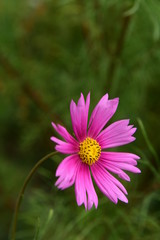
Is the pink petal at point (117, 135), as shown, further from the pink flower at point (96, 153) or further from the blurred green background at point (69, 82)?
the blurred green background at point (69, 82)

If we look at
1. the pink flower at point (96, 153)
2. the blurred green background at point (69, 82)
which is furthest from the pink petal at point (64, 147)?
the blurred green background at point (69, 82)

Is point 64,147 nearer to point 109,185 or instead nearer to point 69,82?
point 109,185

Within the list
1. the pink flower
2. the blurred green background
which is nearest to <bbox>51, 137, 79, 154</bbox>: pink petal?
the pink flower

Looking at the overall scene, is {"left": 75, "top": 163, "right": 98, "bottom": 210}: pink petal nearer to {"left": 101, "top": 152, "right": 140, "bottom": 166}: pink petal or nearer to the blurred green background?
{"left": 101, "top": 152, "right": 140, "bottom": 166}: pink petal

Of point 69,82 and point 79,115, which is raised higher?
point 69,82

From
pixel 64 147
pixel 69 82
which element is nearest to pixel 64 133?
pixel 64 147
